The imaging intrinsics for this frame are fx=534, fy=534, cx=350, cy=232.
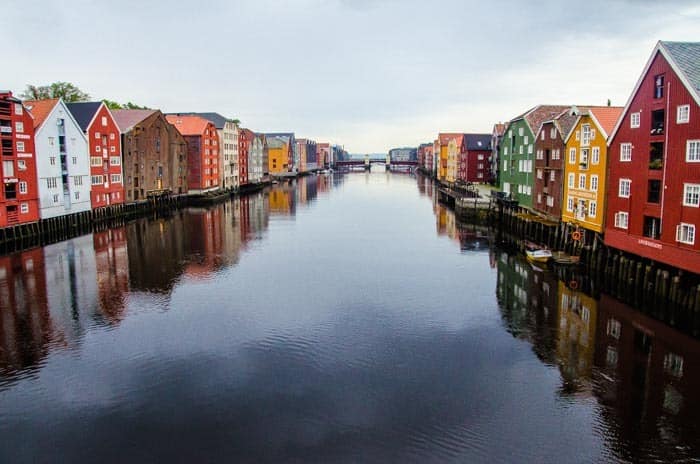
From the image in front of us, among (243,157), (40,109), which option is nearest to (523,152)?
(40,109)

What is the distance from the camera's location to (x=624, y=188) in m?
30.4

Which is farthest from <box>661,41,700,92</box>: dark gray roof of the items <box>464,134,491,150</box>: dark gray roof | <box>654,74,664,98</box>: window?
<box>464,134,491,150</box>: dark gray roof

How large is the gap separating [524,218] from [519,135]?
14.3 m

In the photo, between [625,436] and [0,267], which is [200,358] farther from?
[0,267]

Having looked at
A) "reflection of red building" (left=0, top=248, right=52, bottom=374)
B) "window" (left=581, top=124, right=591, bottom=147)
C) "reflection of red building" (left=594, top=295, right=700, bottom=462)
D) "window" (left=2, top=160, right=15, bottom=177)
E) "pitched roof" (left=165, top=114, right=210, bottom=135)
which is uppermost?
"pitched roof" (left=165, top=114, right=210, bottom=135)

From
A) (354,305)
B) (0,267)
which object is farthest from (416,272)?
(0,267)

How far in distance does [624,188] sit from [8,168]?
42793 mm

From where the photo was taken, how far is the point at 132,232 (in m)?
48.3

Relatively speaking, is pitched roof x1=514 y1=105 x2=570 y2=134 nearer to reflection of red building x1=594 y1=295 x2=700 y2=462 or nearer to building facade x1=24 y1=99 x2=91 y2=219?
reflection of red building x1=594 y1=295 x2=700 y2=462

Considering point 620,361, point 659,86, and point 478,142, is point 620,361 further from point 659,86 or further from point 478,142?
point 478,142

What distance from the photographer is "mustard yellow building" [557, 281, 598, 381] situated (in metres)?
18.3

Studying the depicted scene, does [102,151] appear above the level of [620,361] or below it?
above

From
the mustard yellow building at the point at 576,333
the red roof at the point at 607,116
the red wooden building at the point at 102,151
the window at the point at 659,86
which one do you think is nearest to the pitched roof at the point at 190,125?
the red wooden building at the point at 102,151

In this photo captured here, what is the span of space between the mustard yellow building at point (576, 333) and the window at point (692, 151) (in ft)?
26.0
